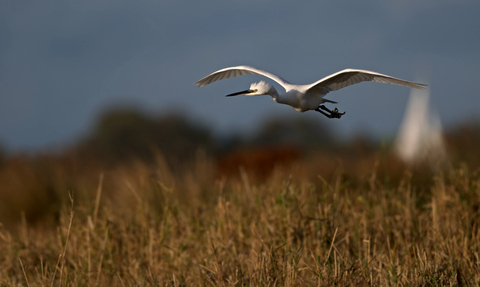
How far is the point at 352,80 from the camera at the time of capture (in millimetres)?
2012

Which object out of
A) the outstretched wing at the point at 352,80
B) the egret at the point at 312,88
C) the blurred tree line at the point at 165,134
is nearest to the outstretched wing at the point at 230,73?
the egret at the point at 312,88

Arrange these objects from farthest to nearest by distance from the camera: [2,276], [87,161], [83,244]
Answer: [87,161] → [83,244] → [2,276]

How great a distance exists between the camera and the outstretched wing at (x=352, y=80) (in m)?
1.71

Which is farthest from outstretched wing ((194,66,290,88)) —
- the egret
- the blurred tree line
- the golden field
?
the blurred tree line

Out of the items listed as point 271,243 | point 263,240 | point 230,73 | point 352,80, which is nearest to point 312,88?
point 352,80

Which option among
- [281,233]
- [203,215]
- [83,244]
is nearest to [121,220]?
[83,244]

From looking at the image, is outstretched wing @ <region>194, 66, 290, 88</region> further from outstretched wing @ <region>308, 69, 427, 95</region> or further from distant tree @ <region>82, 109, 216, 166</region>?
distant tree @ <region>82, 109, 216, 166</region>

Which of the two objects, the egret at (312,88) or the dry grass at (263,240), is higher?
the egret at (312,88)

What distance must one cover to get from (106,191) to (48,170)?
132cm

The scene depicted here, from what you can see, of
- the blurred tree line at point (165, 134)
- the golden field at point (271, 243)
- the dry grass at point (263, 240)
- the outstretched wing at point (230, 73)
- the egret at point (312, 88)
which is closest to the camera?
the egret at point (312, 88)

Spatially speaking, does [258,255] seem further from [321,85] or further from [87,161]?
[87,161]

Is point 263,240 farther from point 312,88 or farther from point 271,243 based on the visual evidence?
point 312,88

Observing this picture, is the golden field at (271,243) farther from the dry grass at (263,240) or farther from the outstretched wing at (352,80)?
the outstretched wing at (352,80)

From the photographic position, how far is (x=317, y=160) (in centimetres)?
911
